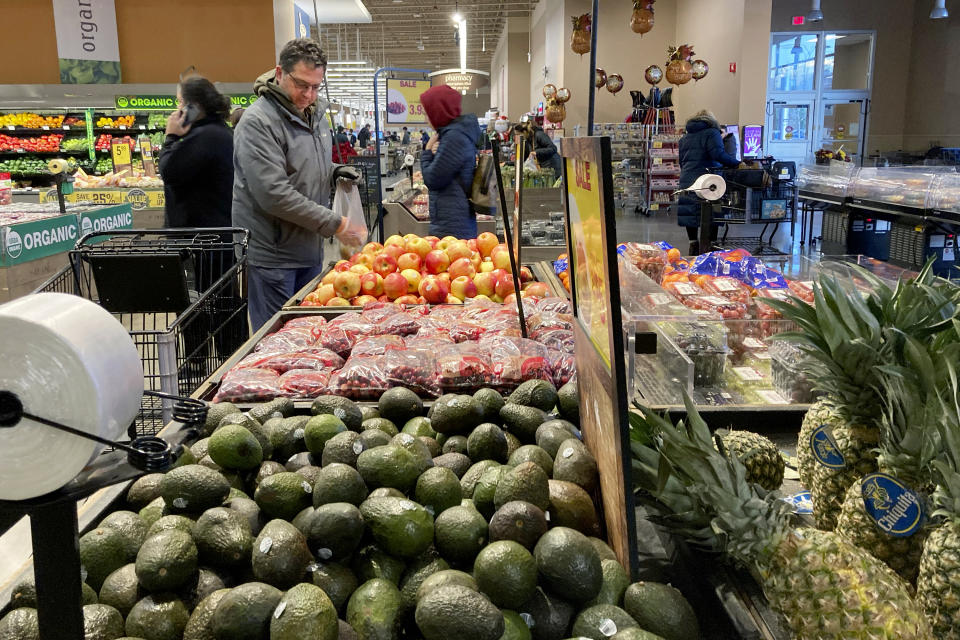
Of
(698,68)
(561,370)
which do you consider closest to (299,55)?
(561,370)

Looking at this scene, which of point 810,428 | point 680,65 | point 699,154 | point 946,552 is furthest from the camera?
point 680,65

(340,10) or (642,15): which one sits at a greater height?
(340,10)

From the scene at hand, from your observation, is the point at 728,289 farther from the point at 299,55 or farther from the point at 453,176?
the point at 453,176

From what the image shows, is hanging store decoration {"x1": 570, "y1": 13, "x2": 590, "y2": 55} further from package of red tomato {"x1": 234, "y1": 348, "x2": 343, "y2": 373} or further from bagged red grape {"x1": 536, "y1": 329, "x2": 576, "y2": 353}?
package of red tomato {"x1": 234, "y1": 348, "x2": 343, "y2": 373}

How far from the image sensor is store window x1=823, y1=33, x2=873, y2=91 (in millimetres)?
16031

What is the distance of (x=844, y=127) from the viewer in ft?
54.6

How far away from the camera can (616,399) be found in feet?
3.48

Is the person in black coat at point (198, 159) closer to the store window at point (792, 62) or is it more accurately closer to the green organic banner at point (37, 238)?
the green organic banner at point (37, 238)

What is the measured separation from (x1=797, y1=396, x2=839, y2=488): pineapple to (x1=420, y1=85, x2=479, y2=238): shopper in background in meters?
4.20

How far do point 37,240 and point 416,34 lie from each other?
2663cm

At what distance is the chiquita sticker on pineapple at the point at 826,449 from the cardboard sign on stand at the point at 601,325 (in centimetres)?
38

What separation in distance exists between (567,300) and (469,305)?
1.31ft

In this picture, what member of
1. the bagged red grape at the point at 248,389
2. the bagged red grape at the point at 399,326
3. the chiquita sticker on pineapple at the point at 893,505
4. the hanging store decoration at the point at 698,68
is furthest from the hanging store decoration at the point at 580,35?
the chiquita sticker on pineapple at the point at 893,505

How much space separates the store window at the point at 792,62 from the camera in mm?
15977
